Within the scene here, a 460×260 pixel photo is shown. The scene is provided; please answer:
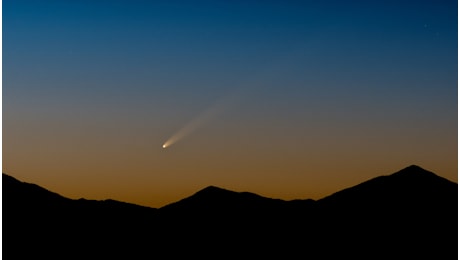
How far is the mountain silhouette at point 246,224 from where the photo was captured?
76.1 ft

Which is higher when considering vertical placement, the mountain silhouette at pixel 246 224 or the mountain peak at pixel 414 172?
the mountain peak at pixel 414 172

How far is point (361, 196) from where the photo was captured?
1171 inches

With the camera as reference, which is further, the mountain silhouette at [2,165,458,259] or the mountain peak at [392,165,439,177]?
the mountain peak at [392,165,439,177]

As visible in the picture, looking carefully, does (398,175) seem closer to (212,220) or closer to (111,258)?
(212,220)

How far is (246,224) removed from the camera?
90.1ft

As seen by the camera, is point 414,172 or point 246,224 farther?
point 414,172

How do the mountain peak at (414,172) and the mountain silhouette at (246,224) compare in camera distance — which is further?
the mountain peak at (414,172)

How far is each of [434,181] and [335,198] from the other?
3652 millimetres

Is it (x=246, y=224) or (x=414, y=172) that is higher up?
(x=414, y=172)

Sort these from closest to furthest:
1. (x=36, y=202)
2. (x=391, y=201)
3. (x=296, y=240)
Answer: (x=296, y=240), (x=36, y=202), (x=391, y=201)

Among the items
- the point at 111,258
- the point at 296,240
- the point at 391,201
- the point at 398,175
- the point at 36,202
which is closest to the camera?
the point at 111,258

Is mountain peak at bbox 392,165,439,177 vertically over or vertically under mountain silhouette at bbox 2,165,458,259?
over

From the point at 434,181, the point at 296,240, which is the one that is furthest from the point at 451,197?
the point at 296,240

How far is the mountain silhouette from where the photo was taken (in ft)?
76.1
